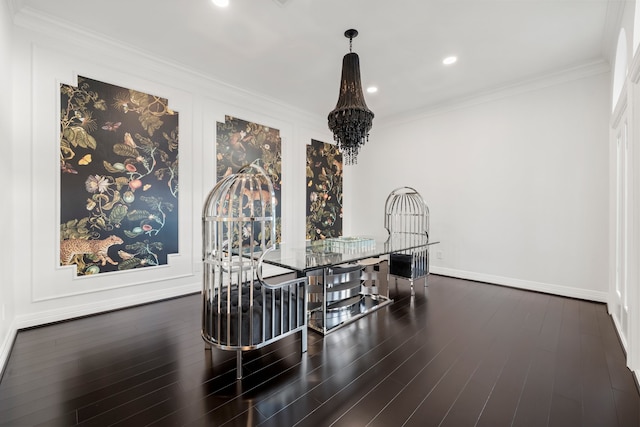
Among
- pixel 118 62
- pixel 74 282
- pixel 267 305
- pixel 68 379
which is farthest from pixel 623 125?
pixel 74 282

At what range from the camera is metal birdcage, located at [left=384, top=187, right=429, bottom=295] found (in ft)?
13.5

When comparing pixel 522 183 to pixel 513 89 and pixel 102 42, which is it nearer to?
pixel 513 89

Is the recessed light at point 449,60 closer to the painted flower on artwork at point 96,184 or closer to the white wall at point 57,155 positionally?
the white wall at point 57,155

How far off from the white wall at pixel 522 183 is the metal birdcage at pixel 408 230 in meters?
0.25

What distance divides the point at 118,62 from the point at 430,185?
5.00 meters

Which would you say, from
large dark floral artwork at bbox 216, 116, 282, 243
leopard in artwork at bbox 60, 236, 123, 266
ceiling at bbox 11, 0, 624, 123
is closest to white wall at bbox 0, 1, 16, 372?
leopard in artwork at bbox 60, 236, 123, 266

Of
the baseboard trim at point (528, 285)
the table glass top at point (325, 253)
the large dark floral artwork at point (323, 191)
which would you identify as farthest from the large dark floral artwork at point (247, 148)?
the baseboard trim at point (528, 285)

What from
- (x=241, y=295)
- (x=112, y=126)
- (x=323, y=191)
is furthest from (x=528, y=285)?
(x=112, y=126)

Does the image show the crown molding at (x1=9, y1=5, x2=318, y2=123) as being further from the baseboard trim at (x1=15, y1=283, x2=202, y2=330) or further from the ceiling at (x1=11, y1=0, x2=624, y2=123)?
the baseboard trim at (x1=15, y1=283, x2=202, y2=330)

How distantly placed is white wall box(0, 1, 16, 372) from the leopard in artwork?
0.38 meters

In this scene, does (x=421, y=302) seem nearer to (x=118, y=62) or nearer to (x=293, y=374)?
(x=293, y=374)

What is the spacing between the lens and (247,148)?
4.56m

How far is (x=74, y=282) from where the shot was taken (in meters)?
3.03

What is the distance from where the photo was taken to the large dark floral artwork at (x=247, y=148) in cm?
426
